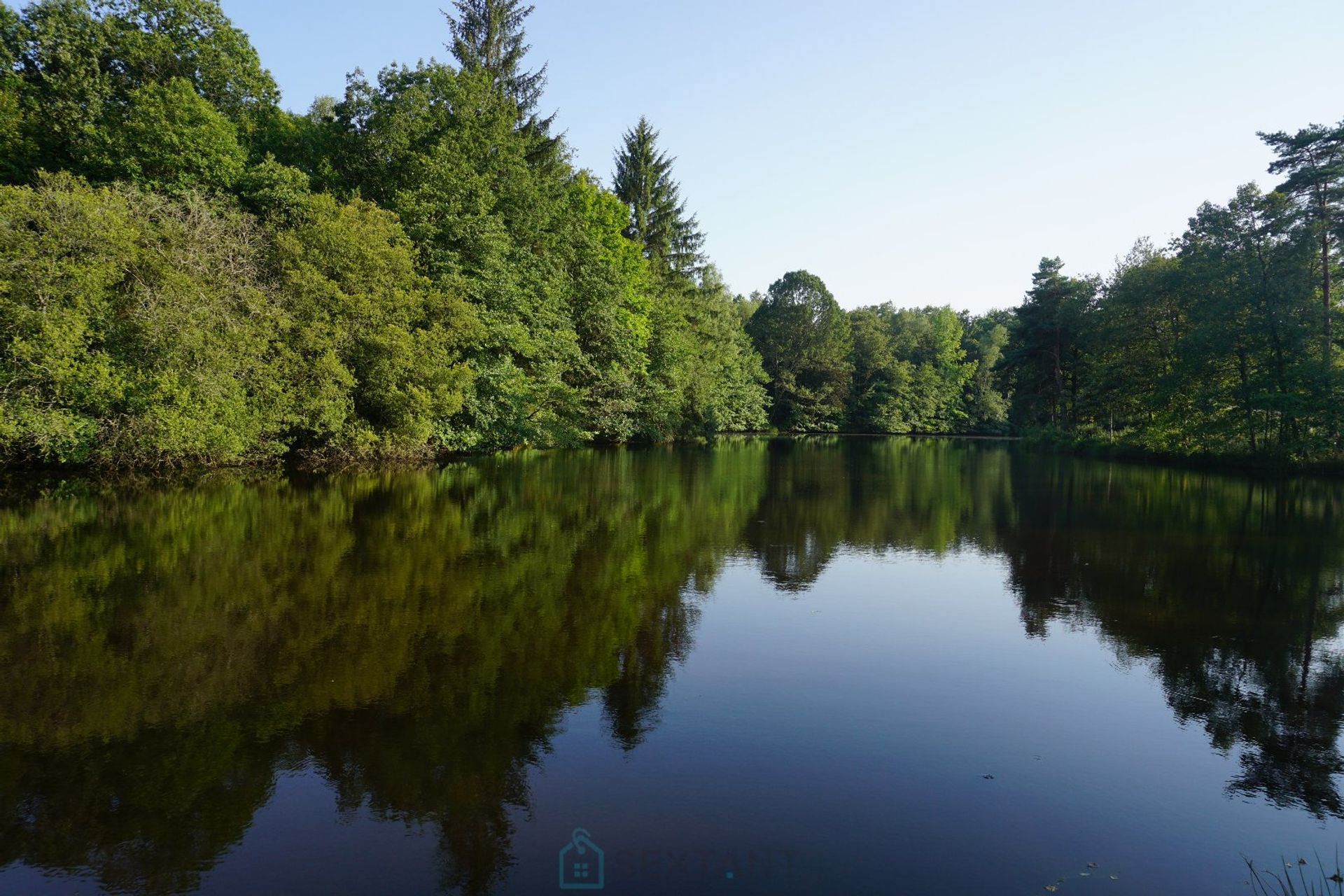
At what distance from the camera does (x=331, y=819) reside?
4750 mm

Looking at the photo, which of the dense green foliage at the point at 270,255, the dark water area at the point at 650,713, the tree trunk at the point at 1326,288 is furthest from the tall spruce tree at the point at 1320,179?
the dense green foliage at the point at 270,255

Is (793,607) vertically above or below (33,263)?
below

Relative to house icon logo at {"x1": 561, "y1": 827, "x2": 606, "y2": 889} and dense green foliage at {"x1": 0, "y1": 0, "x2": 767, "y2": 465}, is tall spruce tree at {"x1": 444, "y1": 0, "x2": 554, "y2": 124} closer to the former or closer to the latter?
dense green foliage at {"x1": 0, "y1": 0, "x2": 767, "y2": 465}

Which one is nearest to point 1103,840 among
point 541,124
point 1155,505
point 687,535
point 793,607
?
point 793,607

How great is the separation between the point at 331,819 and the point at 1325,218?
41594mm

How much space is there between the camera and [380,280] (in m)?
26.7

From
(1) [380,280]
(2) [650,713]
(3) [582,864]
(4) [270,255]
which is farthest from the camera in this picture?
(1) [380,280]

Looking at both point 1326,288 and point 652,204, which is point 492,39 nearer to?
point 652,204

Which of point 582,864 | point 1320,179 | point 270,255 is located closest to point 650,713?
point 582,864

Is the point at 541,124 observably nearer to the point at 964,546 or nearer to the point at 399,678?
the point at 964,546

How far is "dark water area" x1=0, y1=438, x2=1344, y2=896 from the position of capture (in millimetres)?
4496

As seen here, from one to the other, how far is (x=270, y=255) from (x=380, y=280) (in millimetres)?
3501

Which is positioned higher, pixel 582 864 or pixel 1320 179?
A: pixel 1320 179

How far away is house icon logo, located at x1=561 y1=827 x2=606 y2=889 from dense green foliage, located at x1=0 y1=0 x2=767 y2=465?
754 inches
